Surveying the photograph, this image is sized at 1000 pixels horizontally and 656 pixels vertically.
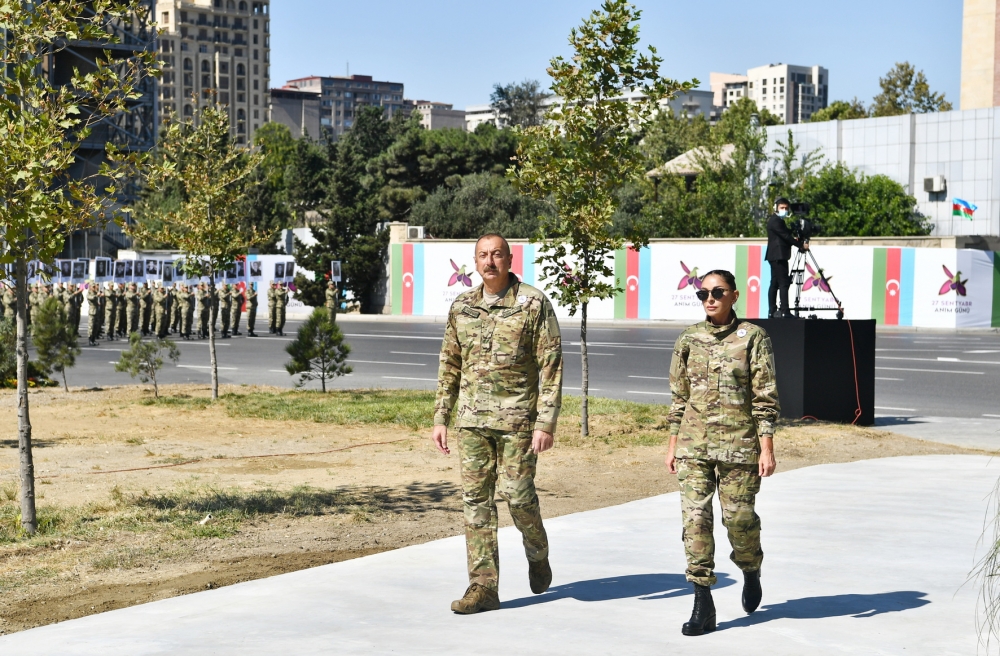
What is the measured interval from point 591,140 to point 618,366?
34.5ft

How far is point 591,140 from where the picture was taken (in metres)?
13.7

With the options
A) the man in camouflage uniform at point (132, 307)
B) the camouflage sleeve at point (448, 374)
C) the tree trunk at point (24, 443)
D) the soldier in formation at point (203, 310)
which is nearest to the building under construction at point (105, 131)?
the man in camouflage uniform at point (132, 307)

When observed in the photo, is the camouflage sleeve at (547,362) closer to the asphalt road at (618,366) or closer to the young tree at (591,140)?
the young tree at (591,140)

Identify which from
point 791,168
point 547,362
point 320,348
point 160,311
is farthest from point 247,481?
point 791,168

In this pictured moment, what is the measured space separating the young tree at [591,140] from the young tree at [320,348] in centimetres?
504

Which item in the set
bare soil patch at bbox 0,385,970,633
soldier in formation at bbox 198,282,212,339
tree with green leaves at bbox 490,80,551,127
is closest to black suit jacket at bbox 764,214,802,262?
bare soil patch at bbox 0,385,970,633

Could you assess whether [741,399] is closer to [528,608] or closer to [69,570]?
[528,608]

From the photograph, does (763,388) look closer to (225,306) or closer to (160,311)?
(225,306)

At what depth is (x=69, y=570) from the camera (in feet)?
23.8

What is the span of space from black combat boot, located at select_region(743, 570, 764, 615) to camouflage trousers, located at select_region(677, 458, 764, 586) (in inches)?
6.3

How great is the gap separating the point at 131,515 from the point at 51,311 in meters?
11.5

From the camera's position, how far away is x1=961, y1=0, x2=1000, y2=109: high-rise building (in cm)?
6681

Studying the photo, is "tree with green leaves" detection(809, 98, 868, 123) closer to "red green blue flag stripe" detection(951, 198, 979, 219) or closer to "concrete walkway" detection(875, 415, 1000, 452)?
"red green blue flag stripe" detection(951, 198, 979, 219)

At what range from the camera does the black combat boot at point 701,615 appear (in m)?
5.51
